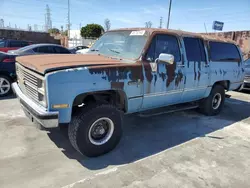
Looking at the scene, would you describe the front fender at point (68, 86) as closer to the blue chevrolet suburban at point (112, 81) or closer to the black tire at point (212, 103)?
the blue chevrolet suburban at point (112, 81)

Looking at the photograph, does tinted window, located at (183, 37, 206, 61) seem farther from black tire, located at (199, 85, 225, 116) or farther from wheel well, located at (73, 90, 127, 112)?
wheel well, located at (73, 90, 127, 112)

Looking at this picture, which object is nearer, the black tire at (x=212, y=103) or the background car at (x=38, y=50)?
the black tire at (x=212, y=103)

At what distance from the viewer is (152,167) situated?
130 inches

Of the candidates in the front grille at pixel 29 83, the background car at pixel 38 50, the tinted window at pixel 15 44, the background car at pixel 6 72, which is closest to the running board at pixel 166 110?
the front grille at pixel 29 83

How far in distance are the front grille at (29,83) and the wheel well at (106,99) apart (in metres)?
0.59

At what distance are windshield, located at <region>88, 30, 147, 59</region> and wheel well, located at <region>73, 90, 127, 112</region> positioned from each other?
2.36 feet

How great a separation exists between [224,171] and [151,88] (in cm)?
173

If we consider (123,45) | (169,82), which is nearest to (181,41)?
(169,82)

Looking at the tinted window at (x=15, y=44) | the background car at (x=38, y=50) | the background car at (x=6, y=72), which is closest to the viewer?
the background car at (x=6, y=72)

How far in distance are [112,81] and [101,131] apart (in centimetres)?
85

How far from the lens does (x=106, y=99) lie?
388 centimetres

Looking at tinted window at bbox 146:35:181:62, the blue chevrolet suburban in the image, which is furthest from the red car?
tinted window at bbox 146:35:181:62

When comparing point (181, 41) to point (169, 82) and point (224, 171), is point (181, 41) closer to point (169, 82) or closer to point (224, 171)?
point (169, 82)

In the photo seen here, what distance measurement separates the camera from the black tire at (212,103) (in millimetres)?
5680
